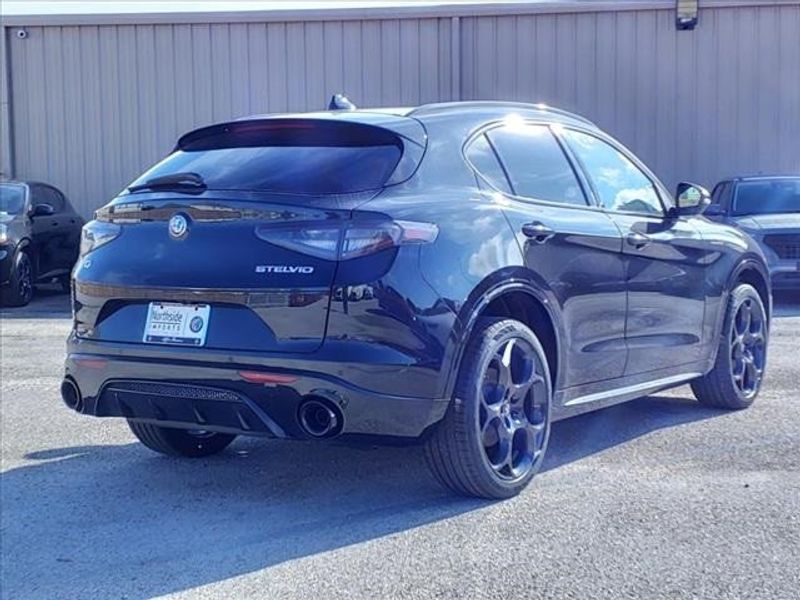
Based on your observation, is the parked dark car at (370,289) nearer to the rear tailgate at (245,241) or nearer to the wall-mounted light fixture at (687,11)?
the rear tailgate at (245,241)

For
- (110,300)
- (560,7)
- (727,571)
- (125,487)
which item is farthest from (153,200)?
(560,7)

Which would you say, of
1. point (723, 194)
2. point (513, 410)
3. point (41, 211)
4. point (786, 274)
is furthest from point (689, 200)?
point (41, 211)

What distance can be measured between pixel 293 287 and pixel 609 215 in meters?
2.01

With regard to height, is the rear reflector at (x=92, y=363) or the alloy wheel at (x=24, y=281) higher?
the rear reflector at (x=92, y=363)

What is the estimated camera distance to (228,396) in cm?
451

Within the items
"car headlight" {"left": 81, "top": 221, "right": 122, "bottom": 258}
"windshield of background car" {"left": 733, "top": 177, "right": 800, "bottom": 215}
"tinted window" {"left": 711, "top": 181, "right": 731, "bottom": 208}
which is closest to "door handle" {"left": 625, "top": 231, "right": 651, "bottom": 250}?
"car headlight" {"left": 81, "top": 221, "right": 122, "bottom": 258}

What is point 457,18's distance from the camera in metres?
18.4

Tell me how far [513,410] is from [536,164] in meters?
1.20

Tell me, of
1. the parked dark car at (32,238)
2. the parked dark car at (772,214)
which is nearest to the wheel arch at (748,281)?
the parked dark car at (772,214)

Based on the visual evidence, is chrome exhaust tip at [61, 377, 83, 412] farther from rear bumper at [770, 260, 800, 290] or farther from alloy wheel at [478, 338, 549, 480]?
rear bumper at [770, 260, 800, 290]

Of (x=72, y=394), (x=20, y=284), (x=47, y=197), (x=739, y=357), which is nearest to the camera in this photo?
(x=72, y=394)

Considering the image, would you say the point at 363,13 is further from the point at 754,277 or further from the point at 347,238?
the point at 347,238

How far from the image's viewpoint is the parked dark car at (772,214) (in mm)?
12984

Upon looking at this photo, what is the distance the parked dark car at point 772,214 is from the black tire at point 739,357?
5.41m
